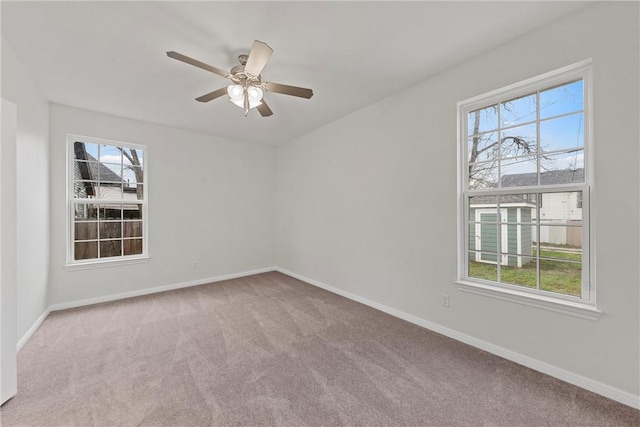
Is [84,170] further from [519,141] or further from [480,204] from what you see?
[519,141]

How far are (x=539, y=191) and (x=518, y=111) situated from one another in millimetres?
736

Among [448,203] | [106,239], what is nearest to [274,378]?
[448,203]

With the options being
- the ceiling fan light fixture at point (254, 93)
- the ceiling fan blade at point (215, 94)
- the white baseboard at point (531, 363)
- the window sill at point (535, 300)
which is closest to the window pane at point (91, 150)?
the ceiling fan blade at point (215, 94)

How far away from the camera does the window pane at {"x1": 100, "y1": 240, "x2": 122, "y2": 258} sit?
3.65 metres

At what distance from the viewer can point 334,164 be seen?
3.96 metres

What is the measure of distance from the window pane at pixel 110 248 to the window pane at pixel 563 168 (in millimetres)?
5159

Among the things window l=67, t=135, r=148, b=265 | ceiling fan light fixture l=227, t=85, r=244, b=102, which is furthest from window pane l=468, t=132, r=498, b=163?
window l=67, t=135, r=148, b=265

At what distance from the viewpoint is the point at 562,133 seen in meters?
1.98

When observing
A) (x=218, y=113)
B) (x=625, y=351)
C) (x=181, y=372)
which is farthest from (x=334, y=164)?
(x=625, y=351)

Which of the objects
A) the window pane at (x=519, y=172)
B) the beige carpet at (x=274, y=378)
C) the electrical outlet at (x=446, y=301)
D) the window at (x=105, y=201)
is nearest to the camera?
the beige carpet at (x=274, y=378)

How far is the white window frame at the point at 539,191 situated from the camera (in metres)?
1.81

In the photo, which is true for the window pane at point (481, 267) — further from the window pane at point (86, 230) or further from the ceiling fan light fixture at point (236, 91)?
the window pane at point (86, 230)

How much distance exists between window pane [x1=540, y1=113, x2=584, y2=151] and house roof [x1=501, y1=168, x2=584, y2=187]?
0.62 feet

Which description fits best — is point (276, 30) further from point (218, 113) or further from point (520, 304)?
point (520, 304)
